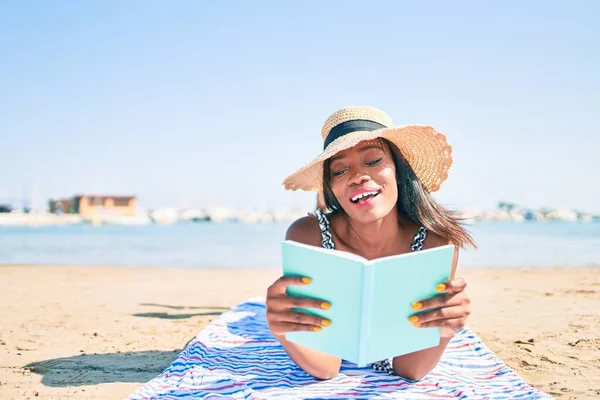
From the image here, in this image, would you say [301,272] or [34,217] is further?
[34,217]

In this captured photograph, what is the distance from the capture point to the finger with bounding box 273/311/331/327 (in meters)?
2.21

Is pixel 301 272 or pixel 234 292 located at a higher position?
pixel 301 272

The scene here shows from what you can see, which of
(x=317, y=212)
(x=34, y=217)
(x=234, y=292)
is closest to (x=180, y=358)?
(x=317, y=212)

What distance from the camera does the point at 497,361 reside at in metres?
3.48

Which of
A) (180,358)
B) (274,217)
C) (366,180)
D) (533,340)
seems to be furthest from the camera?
(274,217)

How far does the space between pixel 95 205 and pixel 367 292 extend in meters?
64.0

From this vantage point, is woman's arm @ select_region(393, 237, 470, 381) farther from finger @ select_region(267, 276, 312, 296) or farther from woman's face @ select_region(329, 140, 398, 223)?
woman's face @ select_region(329, 140, 398, 223)

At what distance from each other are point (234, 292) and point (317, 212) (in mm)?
5531

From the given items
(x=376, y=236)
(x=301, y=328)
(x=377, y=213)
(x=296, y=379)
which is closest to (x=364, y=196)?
(x=377, y=213)

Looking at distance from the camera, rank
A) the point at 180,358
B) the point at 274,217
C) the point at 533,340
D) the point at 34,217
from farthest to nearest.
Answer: the point at 274,217, the point at 34,217, the point at 533,340, the point at 180,358

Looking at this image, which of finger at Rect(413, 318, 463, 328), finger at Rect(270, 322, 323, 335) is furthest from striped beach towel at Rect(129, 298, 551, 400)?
finger at Rect(413, 318, 463, 328)

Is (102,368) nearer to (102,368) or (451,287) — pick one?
(102,368)

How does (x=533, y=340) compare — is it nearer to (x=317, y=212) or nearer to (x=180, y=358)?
(x=317, y=212)

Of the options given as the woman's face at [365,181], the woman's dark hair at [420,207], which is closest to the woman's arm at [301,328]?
the woman's dark hair at [420,207]
